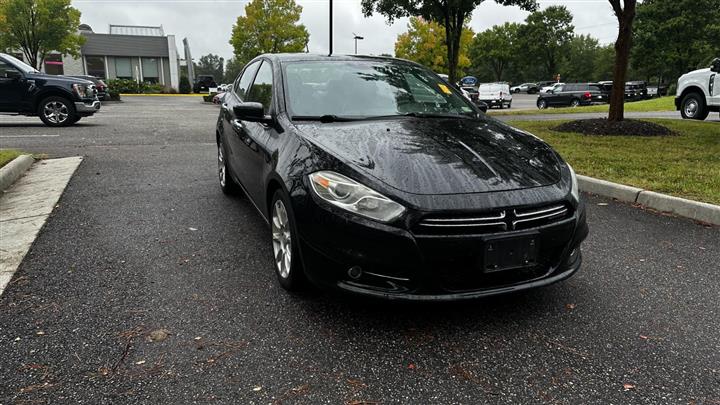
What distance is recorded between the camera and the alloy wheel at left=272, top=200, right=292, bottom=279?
3043mm

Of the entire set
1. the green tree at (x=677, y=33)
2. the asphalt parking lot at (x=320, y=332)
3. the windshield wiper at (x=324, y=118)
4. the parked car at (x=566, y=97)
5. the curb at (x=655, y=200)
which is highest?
the green tree at (x=677, y=33)

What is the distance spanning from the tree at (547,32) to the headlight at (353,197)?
2868 inches

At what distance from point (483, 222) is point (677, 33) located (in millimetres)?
56259

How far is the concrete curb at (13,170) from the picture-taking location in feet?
18.9

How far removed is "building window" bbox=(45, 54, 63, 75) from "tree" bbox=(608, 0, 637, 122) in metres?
49.3

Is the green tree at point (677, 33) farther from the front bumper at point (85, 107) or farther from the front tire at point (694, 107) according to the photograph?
the front bumper at point (85, 107)

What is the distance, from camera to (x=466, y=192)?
8.29ft

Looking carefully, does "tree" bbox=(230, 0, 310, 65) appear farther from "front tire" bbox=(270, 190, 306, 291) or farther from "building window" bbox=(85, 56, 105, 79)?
"front tire" bbox=(270, 190, 306, 291)

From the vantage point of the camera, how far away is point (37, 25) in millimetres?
34062

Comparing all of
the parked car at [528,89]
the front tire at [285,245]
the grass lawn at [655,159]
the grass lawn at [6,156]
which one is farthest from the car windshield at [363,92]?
the parked car at [528,89]

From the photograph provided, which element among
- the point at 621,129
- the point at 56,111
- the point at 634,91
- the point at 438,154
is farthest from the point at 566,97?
the point at 438,154

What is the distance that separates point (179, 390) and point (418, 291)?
115 centimetres

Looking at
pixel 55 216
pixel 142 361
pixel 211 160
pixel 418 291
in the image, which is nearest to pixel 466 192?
pixel 418 291

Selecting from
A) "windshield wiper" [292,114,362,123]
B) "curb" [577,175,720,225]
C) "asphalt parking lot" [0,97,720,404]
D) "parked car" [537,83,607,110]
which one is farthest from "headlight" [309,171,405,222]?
"parked car" [537,83,607,110]
